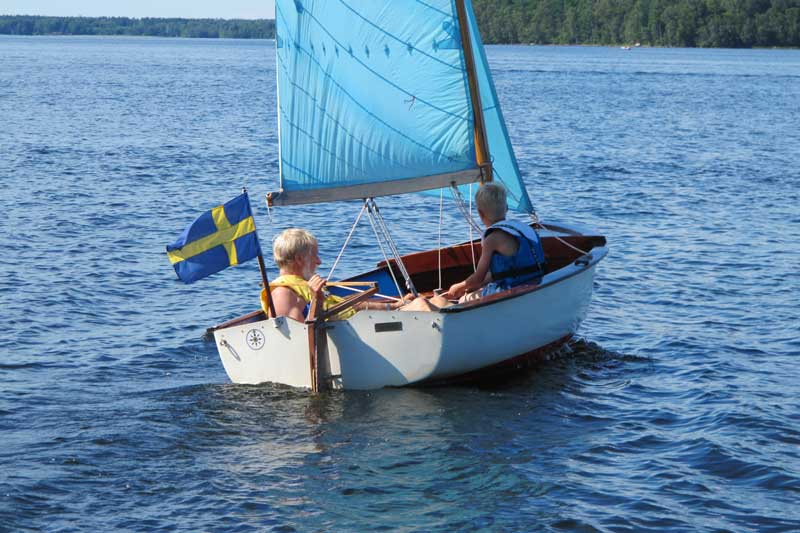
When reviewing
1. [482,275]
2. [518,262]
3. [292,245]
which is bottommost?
[482,275]

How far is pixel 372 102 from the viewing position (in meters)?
11.0

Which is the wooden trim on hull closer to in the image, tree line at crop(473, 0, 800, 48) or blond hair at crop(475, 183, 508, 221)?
blond hair at crop(475, 183, 508, 221)

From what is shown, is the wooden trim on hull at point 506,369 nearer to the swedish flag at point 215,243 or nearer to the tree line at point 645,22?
the swedish flag at point 215,243

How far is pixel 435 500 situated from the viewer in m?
8.03

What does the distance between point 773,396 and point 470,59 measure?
15.1 ft

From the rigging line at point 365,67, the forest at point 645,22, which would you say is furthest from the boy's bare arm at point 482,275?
the forest at point 645,22

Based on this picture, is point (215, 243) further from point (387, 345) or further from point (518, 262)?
point (518, 262)

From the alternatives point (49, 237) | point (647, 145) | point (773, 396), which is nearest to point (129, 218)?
point (49, 237)

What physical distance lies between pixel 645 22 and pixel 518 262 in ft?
546

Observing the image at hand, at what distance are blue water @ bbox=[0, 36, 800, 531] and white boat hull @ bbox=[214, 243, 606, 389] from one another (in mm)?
223

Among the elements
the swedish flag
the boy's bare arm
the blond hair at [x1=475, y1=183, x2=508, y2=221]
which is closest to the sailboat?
the boy's bare arm

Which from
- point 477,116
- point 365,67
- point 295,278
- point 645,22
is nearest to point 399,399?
point 295,278

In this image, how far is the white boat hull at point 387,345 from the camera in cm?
966

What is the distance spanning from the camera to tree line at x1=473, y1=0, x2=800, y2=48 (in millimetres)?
150250
